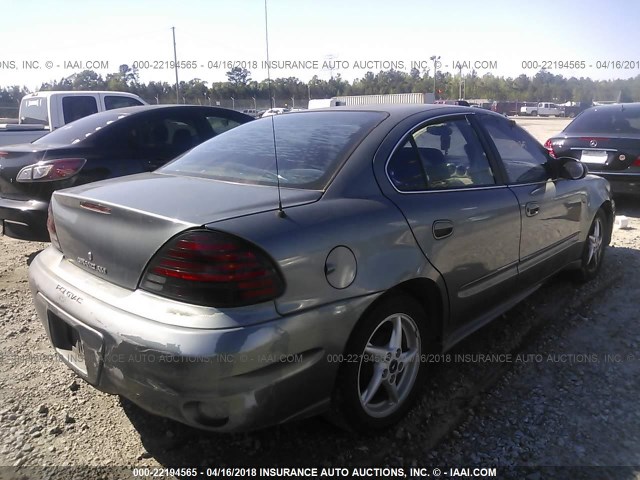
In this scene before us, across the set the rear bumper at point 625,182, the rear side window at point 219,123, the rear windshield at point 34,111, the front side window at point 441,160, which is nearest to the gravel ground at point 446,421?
the front side window at point 441,160

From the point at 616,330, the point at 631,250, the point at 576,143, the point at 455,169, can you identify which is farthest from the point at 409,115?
the point at 576,143

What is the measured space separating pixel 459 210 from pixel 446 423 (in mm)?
1079

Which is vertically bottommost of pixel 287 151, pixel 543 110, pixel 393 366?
pixel 393 366

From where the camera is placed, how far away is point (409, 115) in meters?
2.80

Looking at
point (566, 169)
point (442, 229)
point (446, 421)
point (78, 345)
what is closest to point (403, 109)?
point (442, 229)

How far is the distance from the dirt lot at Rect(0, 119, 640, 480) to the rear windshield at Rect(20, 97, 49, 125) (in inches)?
295

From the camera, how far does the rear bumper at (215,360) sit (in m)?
1.79

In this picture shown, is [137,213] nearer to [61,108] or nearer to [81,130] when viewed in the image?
[81,130]

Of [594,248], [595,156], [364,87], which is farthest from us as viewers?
[364,87]

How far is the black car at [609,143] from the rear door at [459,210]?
469cm

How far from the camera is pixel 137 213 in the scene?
6.79ft

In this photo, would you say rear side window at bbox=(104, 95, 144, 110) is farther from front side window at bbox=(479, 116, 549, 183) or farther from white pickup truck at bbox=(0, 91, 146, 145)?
front side window at bbox=(479, 116, 549, 183)

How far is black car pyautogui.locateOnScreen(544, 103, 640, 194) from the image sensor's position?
22.3 ft

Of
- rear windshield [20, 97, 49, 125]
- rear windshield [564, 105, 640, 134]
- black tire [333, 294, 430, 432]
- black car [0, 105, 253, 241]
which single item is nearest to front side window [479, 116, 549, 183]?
black tire [333, 294, 430, 432]
